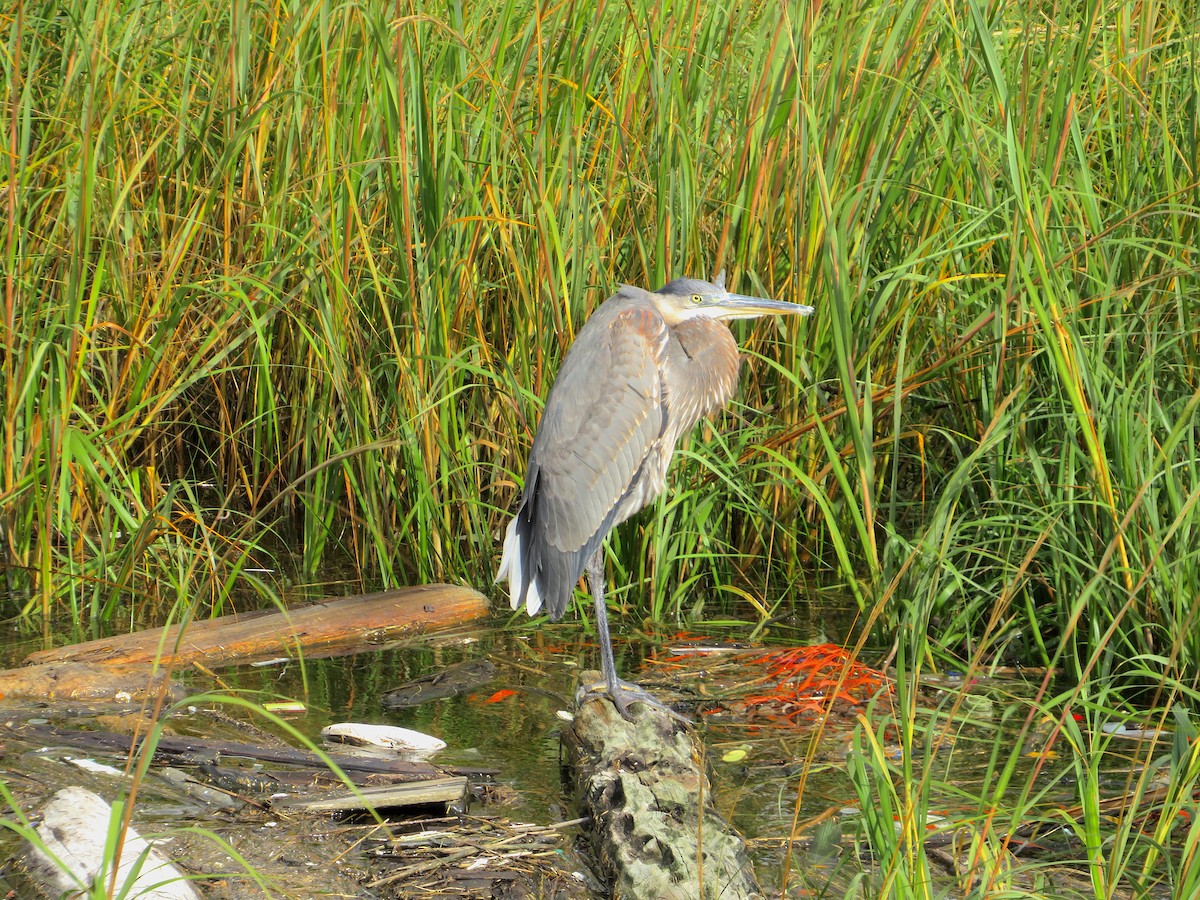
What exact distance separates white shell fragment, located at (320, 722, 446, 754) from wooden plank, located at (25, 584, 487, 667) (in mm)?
514

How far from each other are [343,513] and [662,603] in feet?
4.32

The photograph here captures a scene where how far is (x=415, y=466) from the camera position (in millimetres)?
4152

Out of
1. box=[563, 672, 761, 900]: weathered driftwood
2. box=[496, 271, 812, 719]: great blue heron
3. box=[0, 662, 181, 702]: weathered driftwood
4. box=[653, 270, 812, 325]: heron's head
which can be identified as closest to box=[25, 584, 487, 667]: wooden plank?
box=[0, 662, 181, 702]: weathered driftwood

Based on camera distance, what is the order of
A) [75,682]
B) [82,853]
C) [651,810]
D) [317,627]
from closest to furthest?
[82,853], [651,810], [75,682], [317,627]

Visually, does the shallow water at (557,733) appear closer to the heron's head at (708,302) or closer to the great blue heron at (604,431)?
the great blue heron at (604,431)

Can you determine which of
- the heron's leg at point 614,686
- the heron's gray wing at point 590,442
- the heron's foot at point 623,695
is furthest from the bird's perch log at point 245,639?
the heron's foot at point 623,695

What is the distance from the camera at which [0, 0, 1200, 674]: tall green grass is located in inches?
149

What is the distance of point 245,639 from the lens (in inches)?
153

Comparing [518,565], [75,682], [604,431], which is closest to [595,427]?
[604,431]

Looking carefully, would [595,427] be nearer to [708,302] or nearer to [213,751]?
[708,302]

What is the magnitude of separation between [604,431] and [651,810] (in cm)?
139

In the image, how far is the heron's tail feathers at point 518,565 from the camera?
12.6ft

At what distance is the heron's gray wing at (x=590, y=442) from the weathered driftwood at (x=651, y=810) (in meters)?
0.62

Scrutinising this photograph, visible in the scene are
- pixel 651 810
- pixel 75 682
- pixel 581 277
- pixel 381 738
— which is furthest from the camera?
pixel 581 277
